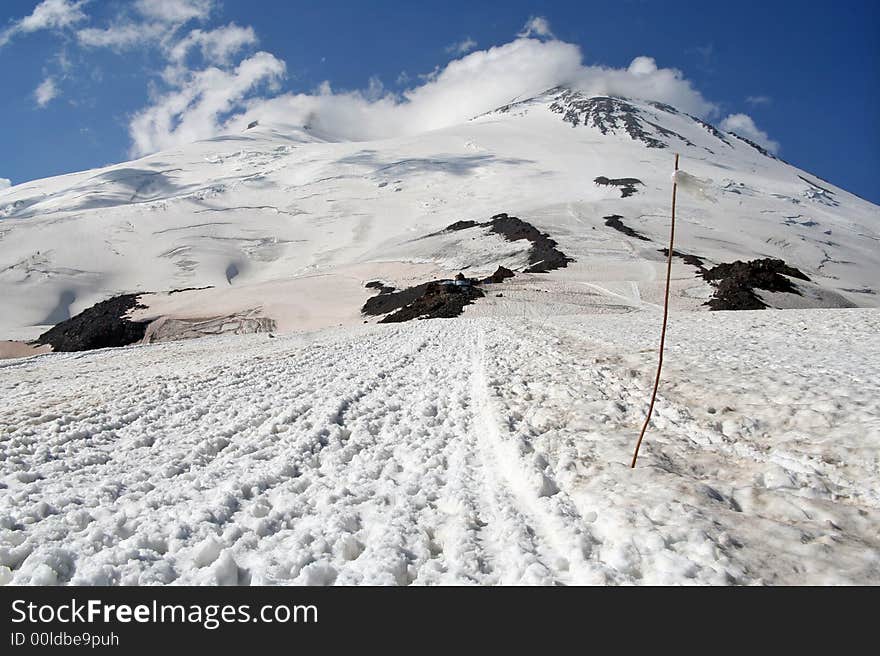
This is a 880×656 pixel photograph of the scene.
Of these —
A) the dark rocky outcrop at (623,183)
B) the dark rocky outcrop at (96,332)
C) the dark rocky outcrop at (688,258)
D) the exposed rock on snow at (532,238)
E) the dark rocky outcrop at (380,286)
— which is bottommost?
the dark rocky outcrop at (96,332)

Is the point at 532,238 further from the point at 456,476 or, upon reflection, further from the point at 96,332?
the point at 456,476

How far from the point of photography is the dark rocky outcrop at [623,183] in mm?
96688

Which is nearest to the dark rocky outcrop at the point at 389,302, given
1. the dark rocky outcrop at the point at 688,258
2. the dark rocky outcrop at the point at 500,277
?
the dark rocky outcrop at the point at 500,277

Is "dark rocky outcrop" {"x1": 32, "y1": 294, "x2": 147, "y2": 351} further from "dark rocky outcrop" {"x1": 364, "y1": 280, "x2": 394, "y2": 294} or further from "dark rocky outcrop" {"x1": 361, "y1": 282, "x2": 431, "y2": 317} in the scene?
"dark rocky outcrop" {"x1": 364, "y1": 280, "x2": 394, "y2": 294}

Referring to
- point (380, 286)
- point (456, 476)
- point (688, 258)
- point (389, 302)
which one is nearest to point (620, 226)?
point (688, 258)

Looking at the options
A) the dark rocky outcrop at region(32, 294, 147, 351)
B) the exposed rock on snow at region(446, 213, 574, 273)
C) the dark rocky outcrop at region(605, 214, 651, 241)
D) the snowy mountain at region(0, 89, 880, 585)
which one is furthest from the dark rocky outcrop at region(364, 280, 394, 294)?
the dark rocky outcrop at region(605, 214, 651, 241)

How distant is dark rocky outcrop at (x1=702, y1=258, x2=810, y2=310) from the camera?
100.0 feet

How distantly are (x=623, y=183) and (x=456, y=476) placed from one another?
10691 centimetres

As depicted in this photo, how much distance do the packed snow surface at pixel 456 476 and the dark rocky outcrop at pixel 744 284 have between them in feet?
67.1

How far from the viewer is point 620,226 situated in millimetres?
71000

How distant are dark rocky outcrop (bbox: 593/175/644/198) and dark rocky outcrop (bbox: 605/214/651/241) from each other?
2103 cm

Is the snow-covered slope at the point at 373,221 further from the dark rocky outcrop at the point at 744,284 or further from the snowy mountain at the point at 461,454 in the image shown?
the snowy mountain at the point at 461,454
